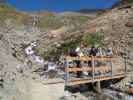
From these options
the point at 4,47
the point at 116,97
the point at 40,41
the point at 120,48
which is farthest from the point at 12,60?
the point at 40,41

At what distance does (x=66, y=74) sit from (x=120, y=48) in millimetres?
11990

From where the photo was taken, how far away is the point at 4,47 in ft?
51.5

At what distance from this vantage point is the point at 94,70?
59.0 ft

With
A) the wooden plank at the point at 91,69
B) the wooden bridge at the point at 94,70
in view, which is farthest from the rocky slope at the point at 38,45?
the wooden plank at the point at 91,69

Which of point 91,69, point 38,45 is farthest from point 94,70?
point 38,45

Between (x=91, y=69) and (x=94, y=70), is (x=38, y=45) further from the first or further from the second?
(x=91, y=69)

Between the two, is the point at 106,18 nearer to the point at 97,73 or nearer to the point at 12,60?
the point at 97,73

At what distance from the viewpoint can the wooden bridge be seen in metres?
15.7

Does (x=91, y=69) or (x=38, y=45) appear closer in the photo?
(x=91, y=69)

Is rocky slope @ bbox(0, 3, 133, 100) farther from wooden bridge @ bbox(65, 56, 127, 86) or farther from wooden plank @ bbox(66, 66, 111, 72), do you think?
wooden plank @ bbox(66, 66, 111, 72)

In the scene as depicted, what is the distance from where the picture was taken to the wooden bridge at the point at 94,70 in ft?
51.5

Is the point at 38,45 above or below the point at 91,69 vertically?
above

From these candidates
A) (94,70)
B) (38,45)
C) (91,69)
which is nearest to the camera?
(91,69)

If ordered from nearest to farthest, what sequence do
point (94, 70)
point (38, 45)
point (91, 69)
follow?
point (91, 69), point (94, 70), point (38, 45)
